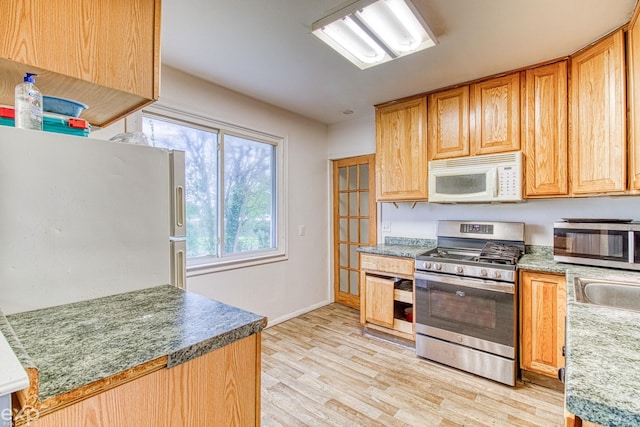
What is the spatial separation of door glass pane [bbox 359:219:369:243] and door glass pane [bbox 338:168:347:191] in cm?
53

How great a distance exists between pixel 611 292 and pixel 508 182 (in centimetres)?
103

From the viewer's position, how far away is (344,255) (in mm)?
3979

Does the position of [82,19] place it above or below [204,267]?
above

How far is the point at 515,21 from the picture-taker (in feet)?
5.71

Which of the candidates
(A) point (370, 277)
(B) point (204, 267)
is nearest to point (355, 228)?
(A) point (370, 277)

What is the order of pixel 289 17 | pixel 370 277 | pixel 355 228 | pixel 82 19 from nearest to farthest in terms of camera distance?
pixel 82 19 < pixel 289 17 < pixel 370 277 < pixel 355 228

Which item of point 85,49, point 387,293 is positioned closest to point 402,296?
point 387,293

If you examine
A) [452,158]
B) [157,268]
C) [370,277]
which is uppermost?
[452,158]

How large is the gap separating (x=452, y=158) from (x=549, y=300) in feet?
4.30

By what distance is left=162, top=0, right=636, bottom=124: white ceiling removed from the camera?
5.34 ft

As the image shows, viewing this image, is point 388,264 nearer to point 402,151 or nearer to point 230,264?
point 402,151

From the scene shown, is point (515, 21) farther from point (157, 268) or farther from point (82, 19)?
point (157, 268)

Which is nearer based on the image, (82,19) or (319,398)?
(82,19)

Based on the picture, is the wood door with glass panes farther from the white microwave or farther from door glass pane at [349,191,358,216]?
the white microwave
